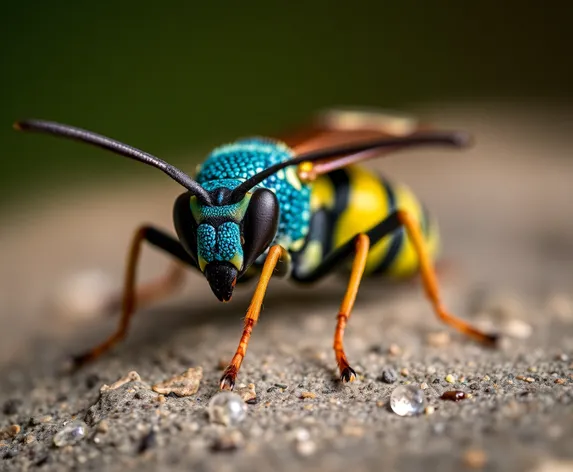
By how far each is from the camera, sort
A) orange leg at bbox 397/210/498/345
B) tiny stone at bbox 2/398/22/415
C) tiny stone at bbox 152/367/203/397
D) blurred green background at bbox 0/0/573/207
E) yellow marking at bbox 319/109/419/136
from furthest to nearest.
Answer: blurred green background at bbox 0/0/573/207, yellow marking at bbox 319/109/419/136, orange leg at bbox 397/210/498/345, tiny stone at bbox 2/398/22/415, tiny stone at bbox 152/367/203/397

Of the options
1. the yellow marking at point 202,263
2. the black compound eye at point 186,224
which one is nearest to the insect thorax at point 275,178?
the black compound eye at point 186,224

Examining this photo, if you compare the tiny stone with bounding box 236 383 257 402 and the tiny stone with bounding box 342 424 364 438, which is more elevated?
the tiny stone with bounding box 342 424 364 438

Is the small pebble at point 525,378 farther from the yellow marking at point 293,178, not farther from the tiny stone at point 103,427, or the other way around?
the tiny stone at point 103,427

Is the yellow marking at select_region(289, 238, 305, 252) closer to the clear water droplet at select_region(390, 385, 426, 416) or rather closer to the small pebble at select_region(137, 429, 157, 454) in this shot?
the clear water droplet at select_region(390, 385, 426, 416)

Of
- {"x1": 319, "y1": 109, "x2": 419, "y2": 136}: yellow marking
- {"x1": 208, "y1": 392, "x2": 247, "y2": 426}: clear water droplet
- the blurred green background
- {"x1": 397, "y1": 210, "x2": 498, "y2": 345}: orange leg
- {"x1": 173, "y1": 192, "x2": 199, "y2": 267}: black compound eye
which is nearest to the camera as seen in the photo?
{"x1": 208, "y1": 392, "x2": 247, "y2": 426}: clear water droplet

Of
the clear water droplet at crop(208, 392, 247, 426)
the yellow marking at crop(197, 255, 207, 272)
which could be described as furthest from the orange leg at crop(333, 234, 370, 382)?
the yellow marking at crop(197, 255, 207, 272)

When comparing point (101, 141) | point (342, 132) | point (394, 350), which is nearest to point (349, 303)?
point (394, 350)

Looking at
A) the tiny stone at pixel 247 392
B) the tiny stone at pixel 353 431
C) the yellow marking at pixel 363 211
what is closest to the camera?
the tiny stone at pixel 353 431
